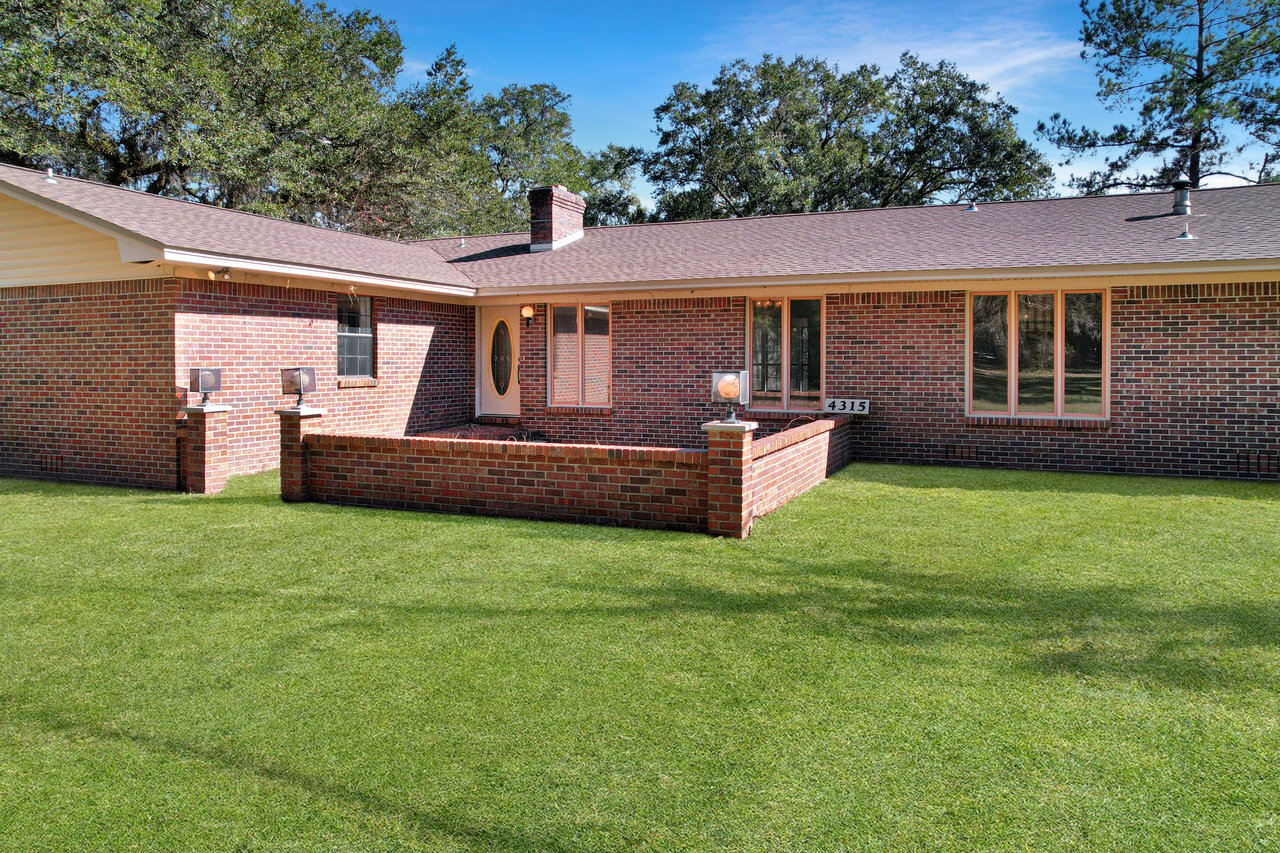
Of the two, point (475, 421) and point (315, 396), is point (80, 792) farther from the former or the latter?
point (475, 421)

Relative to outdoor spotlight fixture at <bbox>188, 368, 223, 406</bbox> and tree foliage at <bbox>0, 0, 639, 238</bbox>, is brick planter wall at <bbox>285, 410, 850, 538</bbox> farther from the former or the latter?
tree foliage at <bbox>0, 0, 639, 238</bbox>

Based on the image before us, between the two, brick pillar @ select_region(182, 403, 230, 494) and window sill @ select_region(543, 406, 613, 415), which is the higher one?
window sill @ select_region(543, 406, 613, 415)

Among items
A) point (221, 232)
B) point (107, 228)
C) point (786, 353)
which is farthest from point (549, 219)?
point (107, 228)

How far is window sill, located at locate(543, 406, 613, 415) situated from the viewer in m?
13.5

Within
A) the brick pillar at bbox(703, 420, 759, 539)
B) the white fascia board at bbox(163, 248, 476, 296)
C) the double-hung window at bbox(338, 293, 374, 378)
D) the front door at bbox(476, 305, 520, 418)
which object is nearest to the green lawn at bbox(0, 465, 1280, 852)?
the brick pillar at bbox(703, 420, 759, 539)

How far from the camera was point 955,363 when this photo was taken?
452 inches

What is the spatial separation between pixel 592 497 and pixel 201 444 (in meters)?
4.71

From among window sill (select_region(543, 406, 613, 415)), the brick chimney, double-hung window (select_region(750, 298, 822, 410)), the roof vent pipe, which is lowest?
window sill (select_region(543, 406, 613, 415))

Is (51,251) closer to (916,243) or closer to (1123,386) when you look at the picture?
(916,243)

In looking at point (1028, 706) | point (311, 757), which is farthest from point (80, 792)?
point (1028, 706)

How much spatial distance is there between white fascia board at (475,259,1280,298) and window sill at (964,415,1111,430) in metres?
1.83

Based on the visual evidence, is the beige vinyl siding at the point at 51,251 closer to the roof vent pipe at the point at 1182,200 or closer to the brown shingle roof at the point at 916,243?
the brown shingle roof at the point at 916,243

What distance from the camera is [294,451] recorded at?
8.30 metres

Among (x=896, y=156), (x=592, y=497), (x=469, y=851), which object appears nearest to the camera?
(x=469, y=851)
